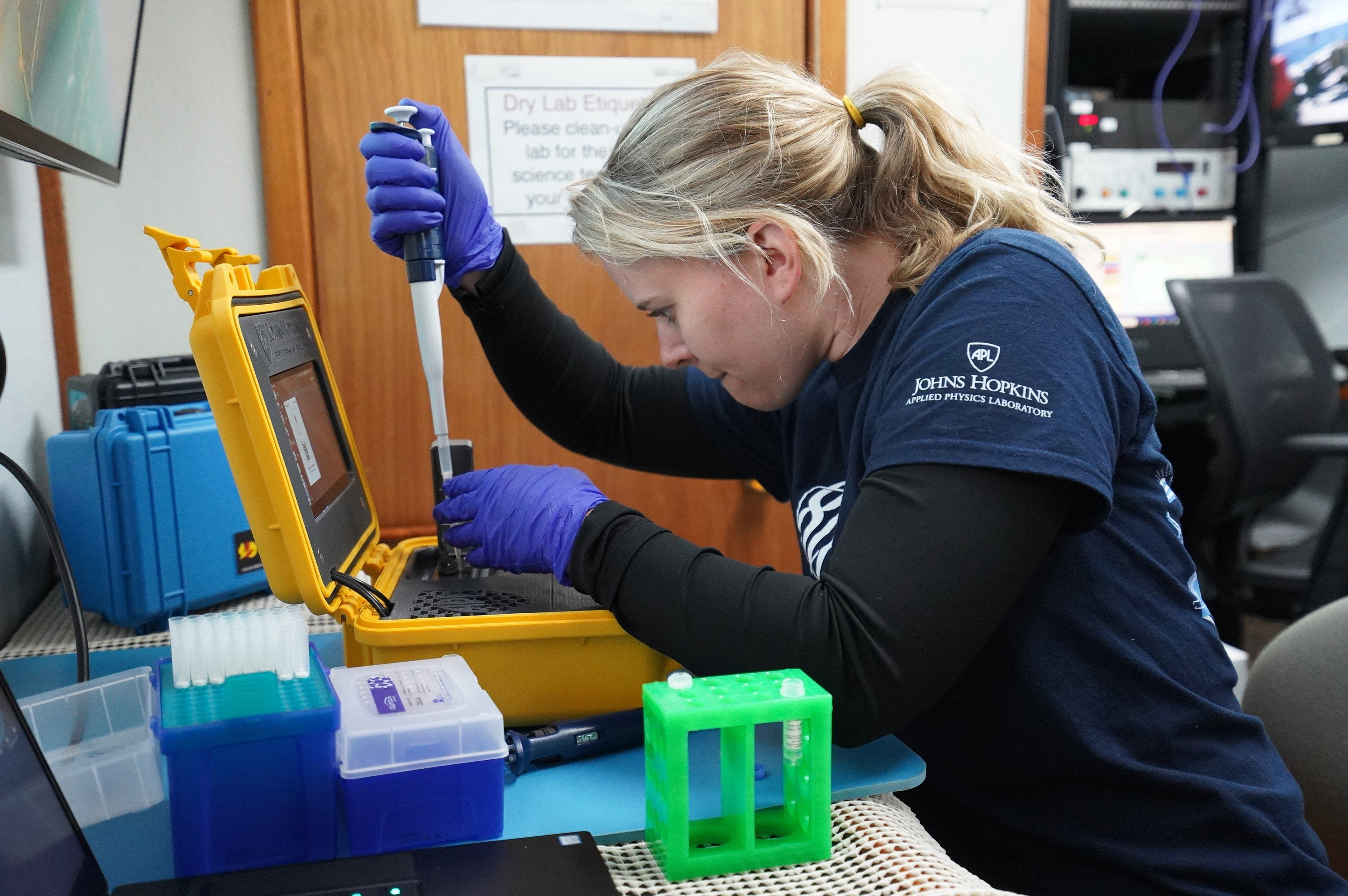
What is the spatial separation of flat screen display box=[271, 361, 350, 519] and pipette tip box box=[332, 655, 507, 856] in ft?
0.86

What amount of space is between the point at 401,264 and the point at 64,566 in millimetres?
755

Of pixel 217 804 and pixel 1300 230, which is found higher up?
pixel 1300 230

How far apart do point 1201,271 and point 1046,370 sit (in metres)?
2.13

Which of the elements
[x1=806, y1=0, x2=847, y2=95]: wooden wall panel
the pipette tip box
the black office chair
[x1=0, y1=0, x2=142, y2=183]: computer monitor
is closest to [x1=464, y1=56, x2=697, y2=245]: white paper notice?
[x1=806, y1=0, x2=847, y2=95]: wooden wall panel

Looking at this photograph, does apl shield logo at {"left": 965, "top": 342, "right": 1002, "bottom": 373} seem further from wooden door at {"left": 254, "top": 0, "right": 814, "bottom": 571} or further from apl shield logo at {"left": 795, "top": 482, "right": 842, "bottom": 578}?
wooden door at {"left": 254, "top": 0, "right": 814, "bottom": 571}

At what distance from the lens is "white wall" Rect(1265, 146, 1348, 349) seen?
274 centimetres

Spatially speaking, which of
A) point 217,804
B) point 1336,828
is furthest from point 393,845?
point 1336,828

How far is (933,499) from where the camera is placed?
0.66 meters

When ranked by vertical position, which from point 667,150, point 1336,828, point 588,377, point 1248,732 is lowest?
point 1336,828

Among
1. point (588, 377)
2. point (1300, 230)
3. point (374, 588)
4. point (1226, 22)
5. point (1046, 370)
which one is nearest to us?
point (1046, 370)

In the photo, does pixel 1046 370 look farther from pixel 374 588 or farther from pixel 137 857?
pixel 137 857

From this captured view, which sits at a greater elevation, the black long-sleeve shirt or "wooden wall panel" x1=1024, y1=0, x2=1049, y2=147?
"wooden wall panel" x1=1024, y1=0, x2=1049, y2=147

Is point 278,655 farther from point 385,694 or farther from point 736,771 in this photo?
point 736,771

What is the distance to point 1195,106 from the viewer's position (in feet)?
8.00
